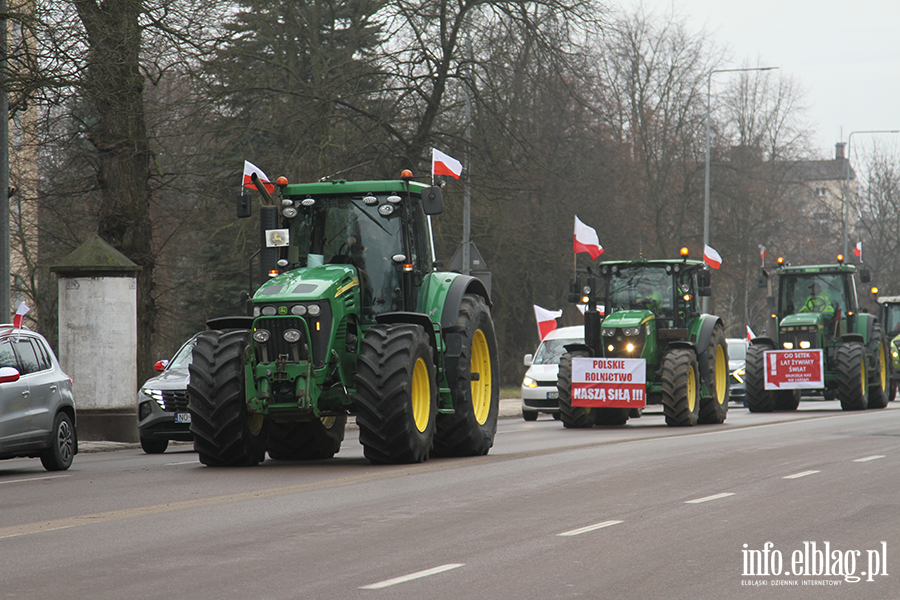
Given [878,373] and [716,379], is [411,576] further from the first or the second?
[878,373]

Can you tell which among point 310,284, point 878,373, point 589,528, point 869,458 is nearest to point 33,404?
point 310,284

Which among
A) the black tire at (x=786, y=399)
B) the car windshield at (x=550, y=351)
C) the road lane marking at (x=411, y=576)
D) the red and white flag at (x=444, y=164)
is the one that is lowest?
the black tire at (x=786, y=399)

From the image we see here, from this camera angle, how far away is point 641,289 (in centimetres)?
2272

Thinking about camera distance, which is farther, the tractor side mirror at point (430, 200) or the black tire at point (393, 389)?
the tractor side mirror at point (430, 200)

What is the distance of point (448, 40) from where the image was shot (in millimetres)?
28172

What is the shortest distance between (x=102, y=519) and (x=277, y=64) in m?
19.8

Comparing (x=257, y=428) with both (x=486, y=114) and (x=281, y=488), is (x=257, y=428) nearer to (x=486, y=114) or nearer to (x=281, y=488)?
(x=281, y=488)

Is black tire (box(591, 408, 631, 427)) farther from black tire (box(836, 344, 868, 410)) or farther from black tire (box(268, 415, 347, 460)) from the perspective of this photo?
black tire (box(268, 415, 347, 460))

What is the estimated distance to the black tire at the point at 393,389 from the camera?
12547 millimetres

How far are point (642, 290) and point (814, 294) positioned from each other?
8084 mm

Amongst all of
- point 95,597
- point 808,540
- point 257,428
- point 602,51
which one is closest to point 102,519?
point 95,597

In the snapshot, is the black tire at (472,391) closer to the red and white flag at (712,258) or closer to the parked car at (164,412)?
the parked car at (164,412)

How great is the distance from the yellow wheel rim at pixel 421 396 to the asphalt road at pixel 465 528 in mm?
677

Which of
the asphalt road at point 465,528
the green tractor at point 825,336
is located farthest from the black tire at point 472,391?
the green tractor at point 825,336
